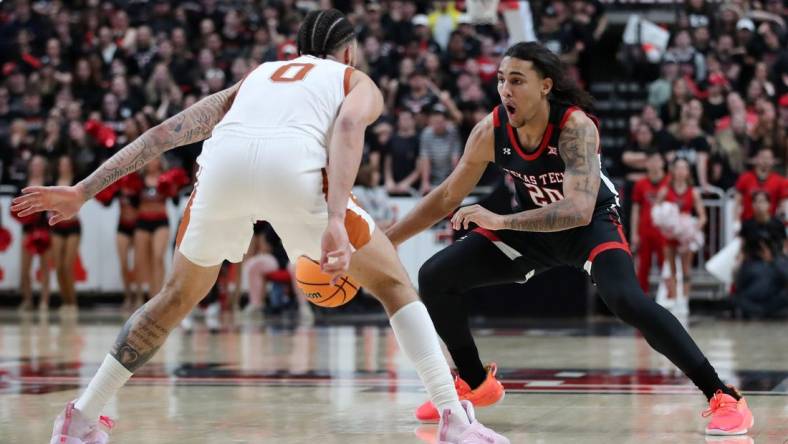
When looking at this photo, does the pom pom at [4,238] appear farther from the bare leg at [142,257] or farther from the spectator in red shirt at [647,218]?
the spectator in red shirt at [647,218]

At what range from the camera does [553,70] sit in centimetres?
654

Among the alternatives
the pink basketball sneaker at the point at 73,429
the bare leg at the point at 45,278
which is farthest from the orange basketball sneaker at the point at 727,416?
the bare leg at the point at 45,278

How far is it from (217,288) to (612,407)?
11121mm

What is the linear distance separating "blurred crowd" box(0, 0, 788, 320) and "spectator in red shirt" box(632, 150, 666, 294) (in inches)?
1.6

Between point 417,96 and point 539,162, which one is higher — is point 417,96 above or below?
above

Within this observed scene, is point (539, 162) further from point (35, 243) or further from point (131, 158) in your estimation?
point (35, 243)

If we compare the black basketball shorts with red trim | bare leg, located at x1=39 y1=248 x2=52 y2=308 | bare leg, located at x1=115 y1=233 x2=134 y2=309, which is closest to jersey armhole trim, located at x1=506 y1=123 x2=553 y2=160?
the black basketball shorts with red trim

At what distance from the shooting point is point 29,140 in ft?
64.6

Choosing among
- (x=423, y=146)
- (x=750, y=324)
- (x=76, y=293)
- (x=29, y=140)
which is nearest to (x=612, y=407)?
(x=750, y=324)

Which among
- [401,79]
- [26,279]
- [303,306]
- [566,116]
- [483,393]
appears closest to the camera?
[566,116]

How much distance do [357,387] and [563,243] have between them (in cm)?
218

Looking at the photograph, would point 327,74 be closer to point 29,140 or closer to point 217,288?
point 217,288

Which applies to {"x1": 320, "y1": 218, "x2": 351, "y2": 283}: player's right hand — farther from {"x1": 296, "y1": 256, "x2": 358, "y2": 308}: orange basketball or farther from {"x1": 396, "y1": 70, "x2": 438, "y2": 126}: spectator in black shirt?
{"x1": 396, "y1": 70, "x2": 438, "y2": 126}: spectator in black shirt

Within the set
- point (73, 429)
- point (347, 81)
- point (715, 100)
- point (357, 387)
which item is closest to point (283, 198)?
point (347, 81)
